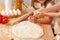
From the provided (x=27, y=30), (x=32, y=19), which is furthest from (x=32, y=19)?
(x=27, y=30)

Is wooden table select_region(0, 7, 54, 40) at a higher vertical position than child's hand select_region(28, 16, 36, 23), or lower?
lower

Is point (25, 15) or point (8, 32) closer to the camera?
point (8, 32)

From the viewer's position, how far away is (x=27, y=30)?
3.61ft

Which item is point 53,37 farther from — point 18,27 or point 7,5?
point 7,5

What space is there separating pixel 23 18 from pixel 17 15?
0.10m

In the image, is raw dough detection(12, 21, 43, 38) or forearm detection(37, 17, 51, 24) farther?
forearm detection(37, 17, 51, 24)

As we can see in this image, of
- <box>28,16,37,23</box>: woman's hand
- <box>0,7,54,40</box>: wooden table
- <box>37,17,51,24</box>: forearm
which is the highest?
<box>28,16,37,23</box>: woman's hand

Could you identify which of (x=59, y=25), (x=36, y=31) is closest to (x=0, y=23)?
(x=36, y=31)

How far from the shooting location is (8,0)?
136 centimetres

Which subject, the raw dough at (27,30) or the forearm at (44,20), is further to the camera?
the forearm at (44,20)

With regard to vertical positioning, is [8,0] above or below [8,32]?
above

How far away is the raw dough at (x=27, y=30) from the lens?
1.06 meters

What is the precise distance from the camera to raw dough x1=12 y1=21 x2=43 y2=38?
3.47 ft

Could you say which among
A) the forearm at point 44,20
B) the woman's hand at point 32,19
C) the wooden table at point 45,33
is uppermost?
the woman's hand at point 32,19
